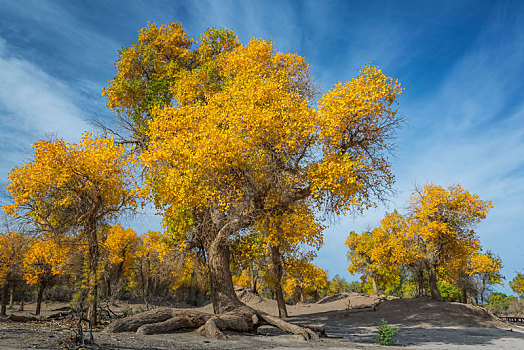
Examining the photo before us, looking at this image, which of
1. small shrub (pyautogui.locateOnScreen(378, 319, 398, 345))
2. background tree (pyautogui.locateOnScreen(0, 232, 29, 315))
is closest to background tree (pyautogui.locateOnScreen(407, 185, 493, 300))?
small shrub (pyautogui.locateOnScreen(378, 319, 398, 345))

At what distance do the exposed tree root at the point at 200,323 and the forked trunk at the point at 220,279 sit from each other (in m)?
1.70

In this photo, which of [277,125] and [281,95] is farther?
[281,95]

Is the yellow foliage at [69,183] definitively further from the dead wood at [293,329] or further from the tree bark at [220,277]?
the dead wood at [293,329]

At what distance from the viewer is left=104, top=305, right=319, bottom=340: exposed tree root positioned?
10500 mm

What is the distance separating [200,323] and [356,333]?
24.1 ft

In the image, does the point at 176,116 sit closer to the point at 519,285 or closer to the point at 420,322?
the point at 420,322

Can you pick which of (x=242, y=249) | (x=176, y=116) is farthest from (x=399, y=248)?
(x=176, y=116)

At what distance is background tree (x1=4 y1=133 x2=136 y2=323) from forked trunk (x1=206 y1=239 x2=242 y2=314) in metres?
4.06

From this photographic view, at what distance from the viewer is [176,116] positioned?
14023 millimetres

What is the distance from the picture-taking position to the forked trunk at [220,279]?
14.7 m

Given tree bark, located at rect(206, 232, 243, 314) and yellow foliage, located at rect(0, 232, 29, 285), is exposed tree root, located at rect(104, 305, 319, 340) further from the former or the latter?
yellow foliage, located at rect(0, 232, 29, 285)

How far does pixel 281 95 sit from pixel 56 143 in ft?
29.2

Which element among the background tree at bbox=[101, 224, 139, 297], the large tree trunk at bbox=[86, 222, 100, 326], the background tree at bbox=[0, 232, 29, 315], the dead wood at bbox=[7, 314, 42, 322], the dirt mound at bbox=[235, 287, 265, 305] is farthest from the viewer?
the dirt mound at bbox=[235, 287, 265, 305]

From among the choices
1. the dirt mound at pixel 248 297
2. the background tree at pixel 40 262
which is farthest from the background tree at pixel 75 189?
the dirt mound at pixel 248 297
